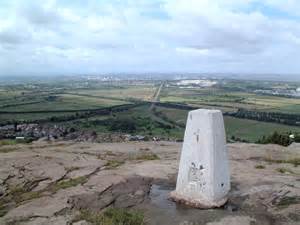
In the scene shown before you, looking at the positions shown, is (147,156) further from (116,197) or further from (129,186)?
(116,197)

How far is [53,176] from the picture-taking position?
1731cm

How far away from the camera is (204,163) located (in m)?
13.0

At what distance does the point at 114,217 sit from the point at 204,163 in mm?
3436

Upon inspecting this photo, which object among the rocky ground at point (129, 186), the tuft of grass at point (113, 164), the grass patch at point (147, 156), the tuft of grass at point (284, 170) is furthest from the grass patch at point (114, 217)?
the grass patch at point (147, 156)

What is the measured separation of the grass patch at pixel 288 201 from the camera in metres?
12.9

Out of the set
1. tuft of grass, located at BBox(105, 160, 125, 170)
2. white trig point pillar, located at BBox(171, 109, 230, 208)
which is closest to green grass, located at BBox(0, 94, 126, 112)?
tuft of grass, located at BBox(105, 160, 125, 170)

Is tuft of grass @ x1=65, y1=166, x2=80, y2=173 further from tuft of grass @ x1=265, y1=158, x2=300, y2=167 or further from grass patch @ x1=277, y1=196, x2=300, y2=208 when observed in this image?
tuft of grass @ x1=265, y1=158, x2=300, y2=167

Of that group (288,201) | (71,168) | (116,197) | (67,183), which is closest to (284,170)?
(288,201)

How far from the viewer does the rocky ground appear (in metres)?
12.1

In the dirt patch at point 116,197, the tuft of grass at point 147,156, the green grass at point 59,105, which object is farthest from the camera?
the green grass at point 59,105

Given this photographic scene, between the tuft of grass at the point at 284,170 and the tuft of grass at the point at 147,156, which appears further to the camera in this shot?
the tuft of grass at the point at 147,156

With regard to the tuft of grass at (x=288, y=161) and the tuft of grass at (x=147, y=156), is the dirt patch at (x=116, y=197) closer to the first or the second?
the tuft of grass at (x=147, y=156)

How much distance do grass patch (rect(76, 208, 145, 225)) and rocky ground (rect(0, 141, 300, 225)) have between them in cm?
26

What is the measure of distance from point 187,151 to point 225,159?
1.34 meters
